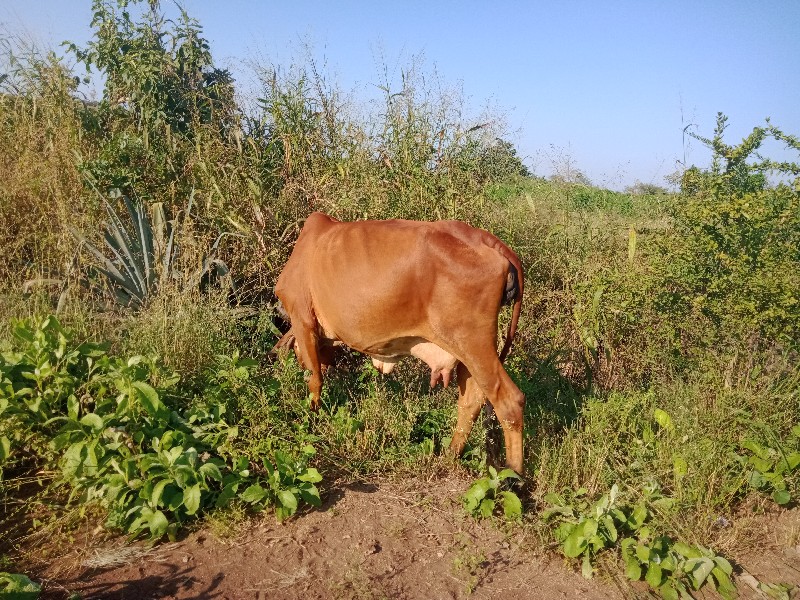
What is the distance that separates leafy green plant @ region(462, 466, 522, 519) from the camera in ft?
11.6

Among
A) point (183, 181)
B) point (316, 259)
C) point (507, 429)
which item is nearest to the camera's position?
point (507, 429)

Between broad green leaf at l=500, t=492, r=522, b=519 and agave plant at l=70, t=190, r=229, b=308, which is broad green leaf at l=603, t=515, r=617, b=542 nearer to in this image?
broad green leaf at l=500, t=492, r=522, b=519

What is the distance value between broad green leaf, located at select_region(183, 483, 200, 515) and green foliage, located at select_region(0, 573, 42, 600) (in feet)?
2.45

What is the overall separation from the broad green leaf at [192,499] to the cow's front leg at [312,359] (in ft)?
4.33

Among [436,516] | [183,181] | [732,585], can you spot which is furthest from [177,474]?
[183,181]

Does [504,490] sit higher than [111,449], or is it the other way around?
[111,449]

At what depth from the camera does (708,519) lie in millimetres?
3613

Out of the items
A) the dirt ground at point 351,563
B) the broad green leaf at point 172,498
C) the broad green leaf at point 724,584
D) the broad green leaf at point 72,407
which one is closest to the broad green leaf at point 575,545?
the dirt ground at point 351,563

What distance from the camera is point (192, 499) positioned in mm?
3172

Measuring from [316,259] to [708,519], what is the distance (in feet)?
9.42

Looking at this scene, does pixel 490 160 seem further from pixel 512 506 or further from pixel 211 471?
pixel 211 471

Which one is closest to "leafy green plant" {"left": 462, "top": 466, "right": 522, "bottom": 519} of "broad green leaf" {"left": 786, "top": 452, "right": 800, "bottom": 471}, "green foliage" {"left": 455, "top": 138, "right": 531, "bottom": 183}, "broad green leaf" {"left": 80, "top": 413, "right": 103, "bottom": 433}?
"broad green leaf" {"left": 786, "top": 452, "right": 800, "bottom": 471}

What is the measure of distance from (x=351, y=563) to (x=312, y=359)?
1606 mm

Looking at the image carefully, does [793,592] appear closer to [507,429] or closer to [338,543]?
[507,429]
